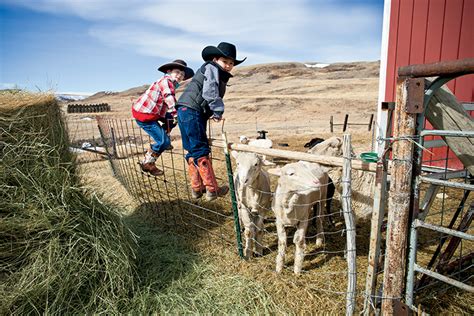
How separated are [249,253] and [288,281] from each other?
0.69 metres

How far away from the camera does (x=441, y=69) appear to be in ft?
6.45

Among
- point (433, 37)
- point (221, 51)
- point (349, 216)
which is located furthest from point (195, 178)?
point (433, 37)

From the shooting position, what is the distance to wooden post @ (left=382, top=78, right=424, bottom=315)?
2158 millimetres

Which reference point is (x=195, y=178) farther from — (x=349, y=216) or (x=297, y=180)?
(x=349, y=216)

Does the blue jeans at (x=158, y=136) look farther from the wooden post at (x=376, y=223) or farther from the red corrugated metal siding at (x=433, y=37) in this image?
the red corrugated metal siding at (x=433, y=37)

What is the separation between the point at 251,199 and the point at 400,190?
6.62ft

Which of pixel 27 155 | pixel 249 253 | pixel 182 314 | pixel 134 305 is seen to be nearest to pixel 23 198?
pixel 27 155

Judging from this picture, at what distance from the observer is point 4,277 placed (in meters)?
2.86

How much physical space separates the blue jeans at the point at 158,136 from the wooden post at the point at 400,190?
3.53 meters

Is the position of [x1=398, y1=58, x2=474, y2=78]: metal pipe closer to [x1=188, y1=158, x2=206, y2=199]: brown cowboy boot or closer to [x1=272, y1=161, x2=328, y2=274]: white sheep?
[x1=272, y1=161, x2=328, y2=274]: white sheep

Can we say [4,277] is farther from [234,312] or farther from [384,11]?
[384,11]

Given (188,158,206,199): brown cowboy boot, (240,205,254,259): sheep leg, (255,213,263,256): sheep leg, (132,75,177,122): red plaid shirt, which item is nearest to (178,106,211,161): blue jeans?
(188,158,206,199): brown cowboy boot

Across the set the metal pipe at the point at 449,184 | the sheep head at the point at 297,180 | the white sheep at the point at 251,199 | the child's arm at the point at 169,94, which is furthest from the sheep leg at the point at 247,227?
the metal pipe at the point at 449,184

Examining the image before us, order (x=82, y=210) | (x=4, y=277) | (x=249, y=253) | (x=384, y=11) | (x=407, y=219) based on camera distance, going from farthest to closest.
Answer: (x=384, y=11) → (x=249, y=253) → (x=82, y=210) → (x=4, y=277) → (x=407, y=219)
